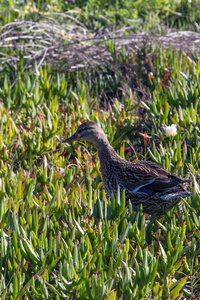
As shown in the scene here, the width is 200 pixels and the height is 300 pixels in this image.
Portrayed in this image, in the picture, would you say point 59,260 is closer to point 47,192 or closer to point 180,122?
point 47,192

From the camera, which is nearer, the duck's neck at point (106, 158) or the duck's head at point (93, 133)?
the duck's neck at point (106, 158)

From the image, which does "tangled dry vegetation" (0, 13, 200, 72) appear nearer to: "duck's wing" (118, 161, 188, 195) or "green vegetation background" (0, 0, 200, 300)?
"green vegetation background" (0, 0, 200, 300)

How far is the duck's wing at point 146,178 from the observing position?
336 centimetres

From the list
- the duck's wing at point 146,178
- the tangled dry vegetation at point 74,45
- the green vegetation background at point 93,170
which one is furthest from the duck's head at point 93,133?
the tangled dry vegetation at point 74,45

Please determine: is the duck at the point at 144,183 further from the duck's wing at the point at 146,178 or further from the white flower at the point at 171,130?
the white flower at the point at 171,130

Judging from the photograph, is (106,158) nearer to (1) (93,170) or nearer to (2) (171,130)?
(1) (93,170)

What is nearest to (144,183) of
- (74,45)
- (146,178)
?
(146,178)

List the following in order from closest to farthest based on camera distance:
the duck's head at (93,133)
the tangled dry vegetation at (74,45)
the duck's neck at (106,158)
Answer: the duck's neck at (106,158) < the duck's head at (93,133) < the tangled dry vegetation at (74,45)

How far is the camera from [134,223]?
2.89m

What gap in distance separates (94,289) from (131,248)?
585 millimetres

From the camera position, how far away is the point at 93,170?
13.3ft

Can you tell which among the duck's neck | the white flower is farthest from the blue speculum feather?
the white flower

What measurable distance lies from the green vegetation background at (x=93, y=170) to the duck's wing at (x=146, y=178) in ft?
0.62

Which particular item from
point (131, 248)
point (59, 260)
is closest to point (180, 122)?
point (131, 248)
